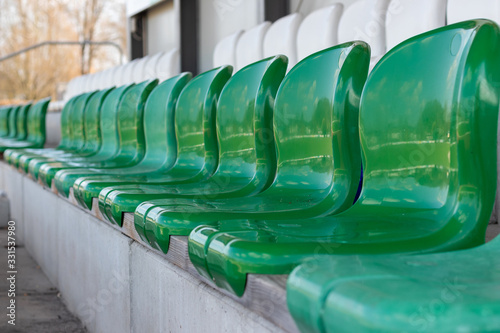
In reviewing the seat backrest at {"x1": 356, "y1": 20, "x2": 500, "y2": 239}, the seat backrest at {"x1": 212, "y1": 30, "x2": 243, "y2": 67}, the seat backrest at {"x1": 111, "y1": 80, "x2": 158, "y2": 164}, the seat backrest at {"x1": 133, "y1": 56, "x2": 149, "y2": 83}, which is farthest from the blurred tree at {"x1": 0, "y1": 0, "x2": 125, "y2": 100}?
the seat backrest at {"x1": 356, "y1": 20, "x2": 500, "y2": 239}

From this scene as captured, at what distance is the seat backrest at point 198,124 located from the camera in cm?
165

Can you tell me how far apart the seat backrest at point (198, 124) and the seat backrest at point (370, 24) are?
0.42 meters

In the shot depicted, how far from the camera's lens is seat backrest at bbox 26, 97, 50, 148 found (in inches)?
165

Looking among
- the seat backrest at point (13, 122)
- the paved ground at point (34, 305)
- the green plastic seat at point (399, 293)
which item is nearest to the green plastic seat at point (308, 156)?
the green plastic seat at point (399, 293)

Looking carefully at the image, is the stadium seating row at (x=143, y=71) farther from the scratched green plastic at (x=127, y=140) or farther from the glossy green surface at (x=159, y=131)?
the glossy green surface at (x=159, y=131)

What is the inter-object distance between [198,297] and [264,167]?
0.41 meters

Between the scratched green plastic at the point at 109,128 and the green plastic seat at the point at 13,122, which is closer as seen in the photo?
the scratched green plastic at the point at 109,128

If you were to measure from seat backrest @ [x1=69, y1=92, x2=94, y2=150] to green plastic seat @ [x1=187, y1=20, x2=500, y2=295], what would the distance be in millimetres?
2353

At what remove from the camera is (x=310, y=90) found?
1213 millimetres

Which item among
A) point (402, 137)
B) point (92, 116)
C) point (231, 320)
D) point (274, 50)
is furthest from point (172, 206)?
point (92, 116)

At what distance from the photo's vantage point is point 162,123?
1970 mm

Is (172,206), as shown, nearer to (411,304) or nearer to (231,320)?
(231,320)

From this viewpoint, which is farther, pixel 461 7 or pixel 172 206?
pixel 461 7

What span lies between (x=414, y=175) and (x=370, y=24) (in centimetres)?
104
